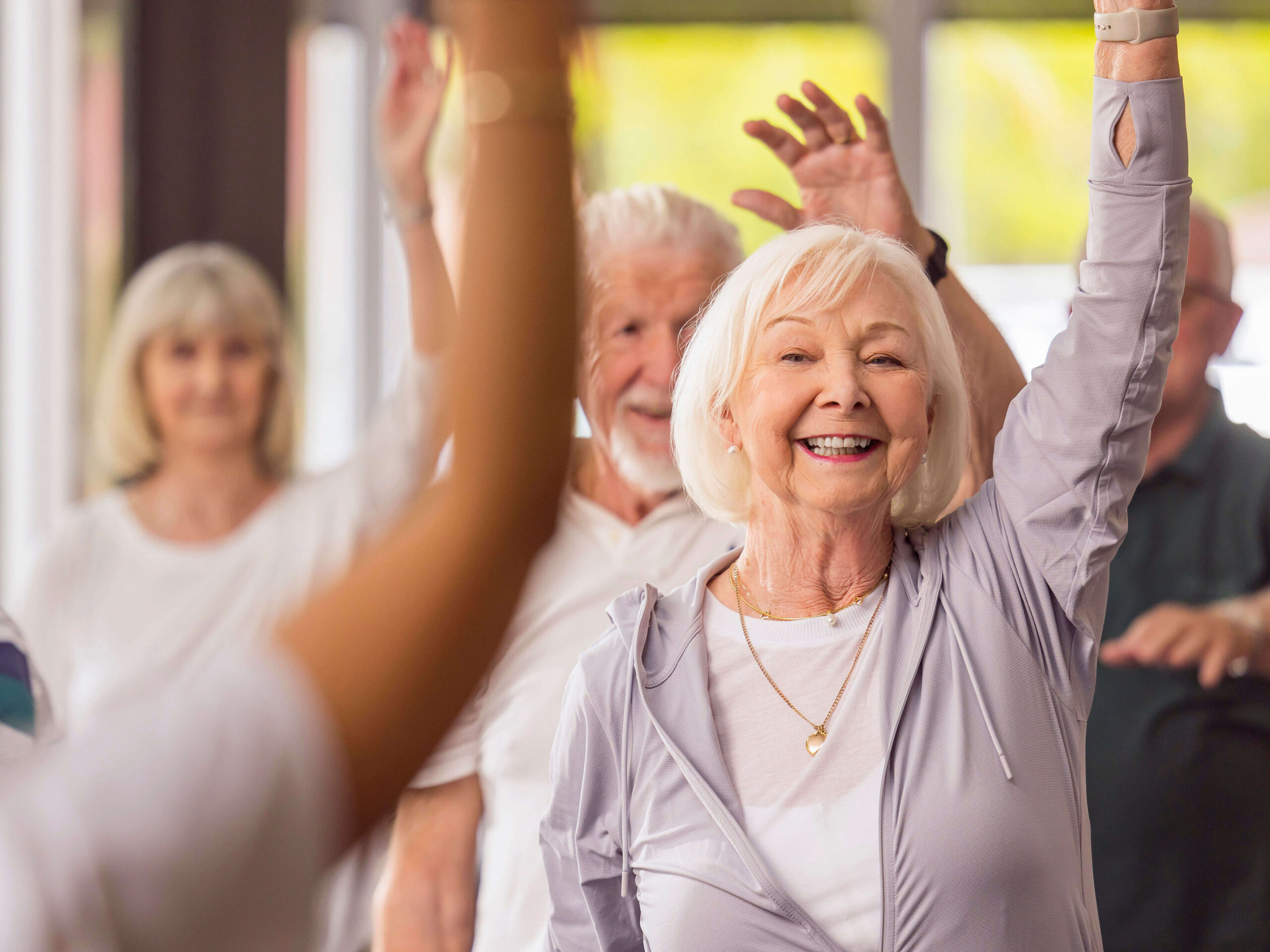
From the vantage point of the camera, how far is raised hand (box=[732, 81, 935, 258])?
151 cm

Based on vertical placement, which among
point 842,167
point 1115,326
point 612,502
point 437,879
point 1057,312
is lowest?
point 437,879

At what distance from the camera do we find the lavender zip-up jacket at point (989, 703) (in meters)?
1.09

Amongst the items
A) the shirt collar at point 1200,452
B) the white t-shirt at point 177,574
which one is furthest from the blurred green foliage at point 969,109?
the white t-shirt at point 177,574

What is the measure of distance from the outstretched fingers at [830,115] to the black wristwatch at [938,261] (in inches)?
6.5

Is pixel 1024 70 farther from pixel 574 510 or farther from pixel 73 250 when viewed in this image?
pixel 73 250

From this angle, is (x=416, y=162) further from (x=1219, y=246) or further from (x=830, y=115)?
(x=1219, y=246)

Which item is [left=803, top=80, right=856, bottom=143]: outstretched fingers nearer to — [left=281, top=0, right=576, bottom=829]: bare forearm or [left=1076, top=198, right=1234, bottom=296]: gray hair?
[left=1076, top=198, right=1234, bottom=296]: gray hair

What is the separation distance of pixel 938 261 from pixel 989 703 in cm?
60

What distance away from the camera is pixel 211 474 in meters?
2.65

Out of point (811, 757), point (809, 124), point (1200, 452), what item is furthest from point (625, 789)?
point (1200, 452)

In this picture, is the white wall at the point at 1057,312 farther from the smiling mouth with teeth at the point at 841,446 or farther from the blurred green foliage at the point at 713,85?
the smiling mouth with teeth at the point at 841,446

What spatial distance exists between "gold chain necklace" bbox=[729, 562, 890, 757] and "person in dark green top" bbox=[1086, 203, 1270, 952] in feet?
3.29

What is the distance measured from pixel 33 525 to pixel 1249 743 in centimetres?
336

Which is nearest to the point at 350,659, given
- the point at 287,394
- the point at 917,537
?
the point at 917,537
